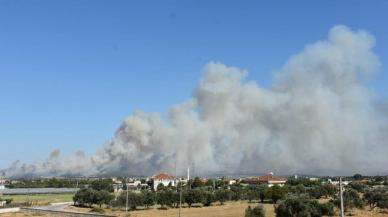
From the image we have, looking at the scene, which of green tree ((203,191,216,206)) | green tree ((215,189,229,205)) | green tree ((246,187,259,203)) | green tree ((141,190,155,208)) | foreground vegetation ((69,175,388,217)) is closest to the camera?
foreground vegetation ((69,175,388,217))

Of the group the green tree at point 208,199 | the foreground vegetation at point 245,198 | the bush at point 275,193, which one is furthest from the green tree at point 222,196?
the bush at point 275,193

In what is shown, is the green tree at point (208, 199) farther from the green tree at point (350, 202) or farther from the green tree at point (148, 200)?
the green tree at point (350, 202)

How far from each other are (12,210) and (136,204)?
26.9m

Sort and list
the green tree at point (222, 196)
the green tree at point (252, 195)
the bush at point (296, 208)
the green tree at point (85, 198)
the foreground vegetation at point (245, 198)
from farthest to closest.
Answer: the green tree at point (252, 195) < the green tree at point (222, 196) < the green tree at point (85, 198) < the foreground vegetation at point (245, 198) < the bush at point (296, 208)

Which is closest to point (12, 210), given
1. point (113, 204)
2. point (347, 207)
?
point (113, 204)

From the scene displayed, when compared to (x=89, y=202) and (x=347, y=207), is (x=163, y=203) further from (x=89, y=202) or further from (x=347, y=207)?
(x=347, y=207)

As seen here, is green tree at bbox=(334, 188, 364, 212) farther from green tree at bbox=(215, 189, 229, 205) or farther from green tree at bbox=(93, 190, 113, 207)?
green tree at bbox=(93, 190, 113, 207)

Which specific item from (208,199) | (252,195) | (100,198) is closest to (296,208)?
(208,199)

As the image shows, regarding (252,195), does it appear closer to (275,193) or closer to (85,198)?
(275,193)

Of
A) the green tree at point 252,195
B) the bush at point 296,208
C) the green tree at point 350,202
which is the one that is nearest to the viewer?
the bush at point 296,208

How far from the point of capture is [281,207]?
2640 inches

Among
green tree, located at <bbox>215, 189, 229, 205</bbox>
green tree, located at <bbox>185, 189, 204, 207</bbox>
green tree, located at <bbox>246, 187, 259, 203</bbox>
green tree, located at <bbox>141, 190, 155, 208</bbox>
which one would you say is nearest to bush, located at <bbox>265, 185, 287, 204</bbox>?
green tree, located at <bbox>246, 187, 259, 203</bbox>

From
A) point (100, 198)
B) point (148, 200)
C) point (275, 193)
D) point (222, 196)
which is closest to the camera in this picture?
point (148, 200)

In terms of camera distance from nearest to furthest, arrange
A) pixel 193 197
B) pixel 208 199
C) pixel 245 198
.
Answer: pixel 193 197
pixel 208 199
pixel 245 198
